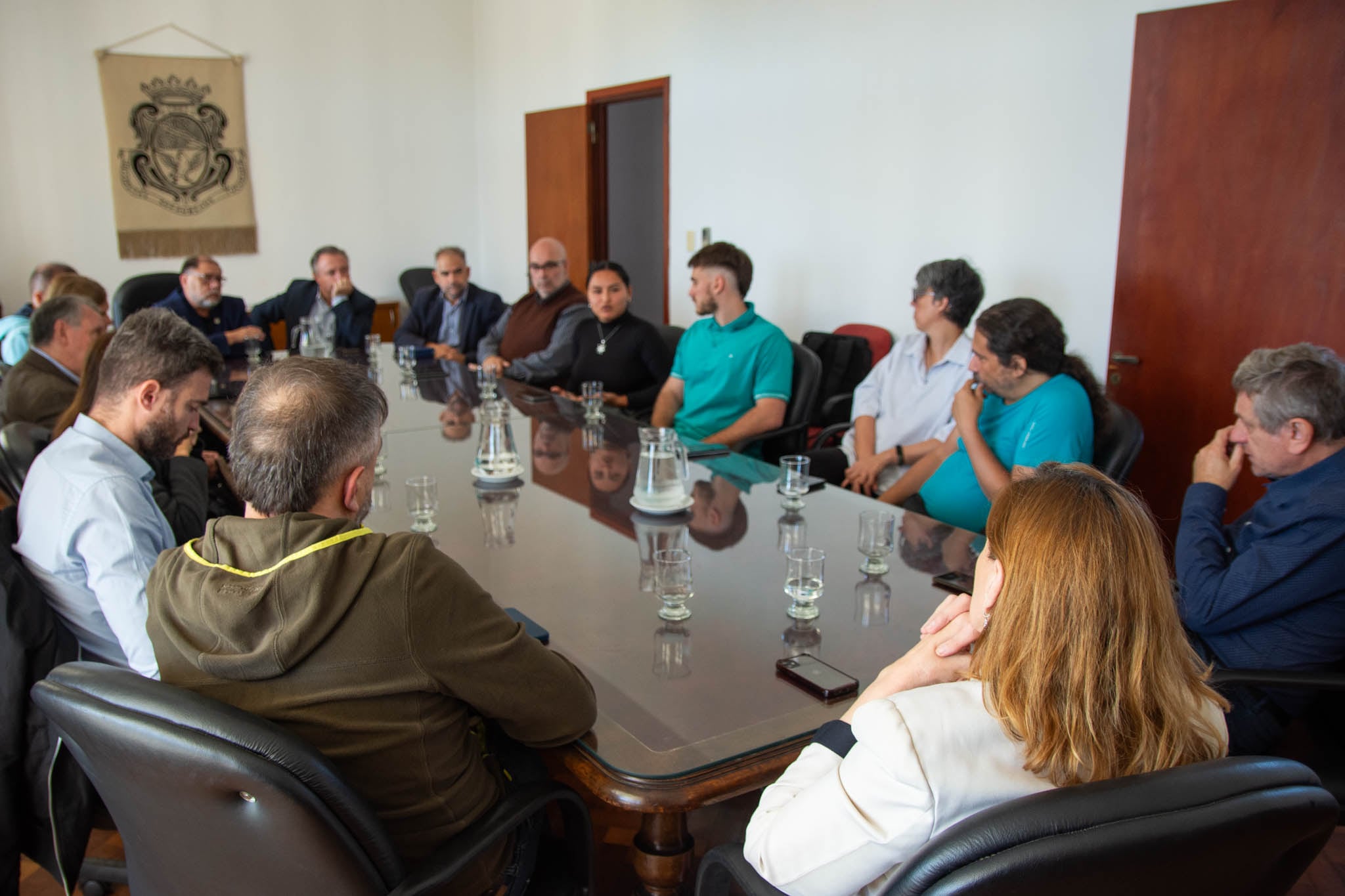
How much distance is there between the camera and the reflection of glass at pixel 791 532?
1.98 meters

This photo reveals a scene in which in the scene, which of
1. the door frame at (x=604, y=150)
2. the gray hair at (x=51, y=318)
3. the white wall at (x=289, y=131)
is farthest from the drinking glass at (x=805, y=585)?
the white wall at (x=289, y=131)

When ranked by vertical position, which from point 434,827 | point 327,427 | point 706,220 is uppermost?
point 706,220

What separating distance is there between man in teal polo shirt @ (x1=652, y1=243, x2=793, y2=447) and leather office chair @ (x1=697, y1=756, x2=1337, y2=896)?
2.81m

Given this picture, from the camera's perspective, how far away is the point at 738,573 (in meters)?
1.82

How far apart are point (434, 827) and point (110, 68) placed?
22.9 feet

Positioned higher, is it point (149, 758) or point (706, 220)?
point (706, 220)

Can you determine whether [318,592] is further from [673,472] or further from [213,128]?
[213,128]

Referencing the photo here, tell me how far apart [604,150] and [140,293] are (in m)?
3.00

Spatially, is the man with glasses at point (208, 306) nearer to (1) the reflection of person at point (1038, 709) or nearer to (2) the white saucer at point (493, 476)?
(2) the white saucer at point (493, 476)

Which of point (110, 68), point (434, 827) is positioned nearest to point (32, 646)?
point (434, 827)

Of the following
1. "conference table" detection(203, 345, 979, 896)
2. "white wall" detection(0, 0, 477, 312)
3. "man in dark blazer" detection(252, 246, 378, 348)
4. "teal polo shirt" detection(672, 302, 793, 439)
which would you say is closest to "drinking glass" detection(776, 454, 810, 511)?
"conference table" detection(203, 345, 979, 896)

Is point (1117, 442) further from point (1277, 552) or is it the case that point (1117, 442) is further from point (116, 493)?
point (116, 493)

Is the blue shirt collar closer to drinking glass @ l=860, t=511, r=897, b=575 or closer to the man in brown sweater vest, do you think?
drinking glass @ l=860, t=511, r=897, b=575

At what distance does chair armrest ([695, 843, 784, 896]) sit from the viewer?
1120 millimetres
